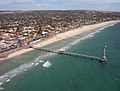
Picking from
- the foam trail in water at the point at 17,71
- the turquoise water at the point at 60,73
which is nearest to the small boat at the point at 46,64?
the turquoise water at the point at 60,73

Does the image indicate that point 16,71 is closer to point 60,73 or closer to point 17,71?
point 17,71

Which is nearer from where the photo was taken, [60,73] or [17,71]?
[60,73]

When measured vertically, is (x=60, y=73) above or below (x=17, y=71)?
above

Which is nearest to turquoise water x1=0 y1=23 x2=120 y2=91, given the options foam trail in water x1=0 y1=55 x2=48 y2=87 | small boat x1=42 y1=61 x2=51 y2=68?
foam trail in water x1=0 y1=55 x2=48 y2=87

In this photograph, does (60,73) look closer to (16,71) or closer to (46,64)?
(46,64)

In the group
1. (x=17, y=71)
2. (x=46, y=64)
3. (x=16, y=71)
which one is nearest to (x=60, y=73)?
(x=46, y=64)

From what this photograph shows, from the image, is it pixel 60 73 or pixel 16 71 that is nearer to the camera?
pixel 60 73

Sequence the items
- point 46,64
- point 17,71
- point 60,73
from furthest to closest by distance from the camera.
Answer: point 46,64
point 17,71
point 60,73

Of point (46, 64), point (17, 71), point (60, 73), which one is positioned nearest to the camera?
point (60, 73)
